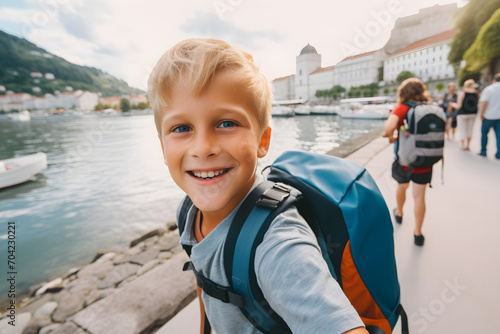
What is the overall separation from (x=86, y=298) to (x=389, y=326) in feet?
9.46

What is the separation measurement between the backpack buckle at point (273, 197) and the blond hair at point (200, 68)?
0.27 meters

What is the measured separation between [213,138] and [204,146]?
0.14 ft

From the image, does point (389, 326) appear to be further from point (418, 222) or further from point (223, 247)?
point (418, 222)

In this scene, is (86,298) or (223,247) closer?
(223,247)

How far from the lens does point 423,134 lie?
89.2 inches

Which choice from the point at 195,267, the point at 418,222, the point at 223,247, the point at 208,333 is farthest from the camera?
the point at 418,222

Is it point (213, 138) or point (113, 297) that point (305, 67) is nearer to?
point (113, 297)

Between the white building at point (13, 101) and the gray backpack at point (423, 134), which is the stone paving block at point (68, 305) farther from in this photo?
the white building at point (13, 101)

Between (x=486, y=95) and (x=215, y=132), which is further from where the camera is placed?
(x=486, y=95)

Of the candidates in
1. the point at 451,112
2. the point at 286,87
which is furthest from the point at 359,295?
the point at 286,87

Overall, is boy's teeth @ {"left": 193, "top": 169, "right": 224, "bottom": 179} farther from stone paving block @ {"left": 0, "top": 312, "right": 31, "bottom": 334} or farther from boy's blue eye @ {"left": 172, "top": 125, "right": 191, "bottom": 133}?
stone paving block @ {"left": 0, "top": 312, "right": 31, "bottom": 334}

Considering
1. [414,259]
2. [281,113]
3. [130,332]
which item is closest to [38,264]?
[130,332]

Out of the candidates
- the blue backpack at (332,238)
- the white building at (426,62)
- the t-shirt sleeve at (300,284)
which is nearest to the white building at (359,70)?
the white building at (426,62)

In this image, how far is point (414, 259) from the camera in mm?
2211
